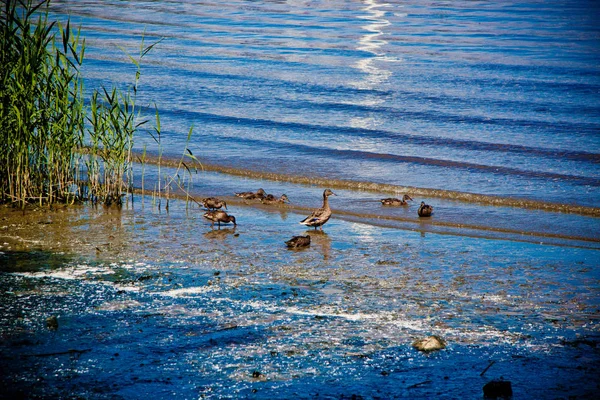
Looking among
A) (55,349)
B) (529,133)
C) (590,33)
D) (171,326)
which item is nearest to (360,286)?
(171,326)

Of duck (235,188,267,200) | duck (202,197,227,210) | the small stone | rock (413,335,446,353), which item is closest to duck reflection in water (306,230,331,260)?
duck (202,197,227,210)

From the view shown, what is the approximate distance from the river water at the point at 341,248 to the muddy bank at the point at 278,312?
0.08ft

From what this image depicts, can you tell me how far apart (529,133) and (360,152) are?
4.25 metres

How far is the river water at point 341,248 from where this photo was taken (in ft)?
18.9

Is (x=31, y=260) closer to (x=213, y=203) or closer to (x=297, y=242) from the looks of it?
(x=297, y=242)

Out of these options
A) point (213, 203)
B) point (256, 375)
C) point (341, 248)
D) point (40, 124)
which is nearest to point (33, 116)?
point (40, 124)

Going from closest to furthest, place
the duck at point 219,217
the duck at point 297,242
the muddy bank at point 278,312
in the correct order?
1. the muddy bank at point 278,312
2. the duck at point 297,242
3. the duck at point 219,217

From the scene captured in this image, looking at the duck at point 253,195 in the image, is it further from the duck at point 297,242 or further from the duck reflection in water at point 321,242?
the duck at point 297,242

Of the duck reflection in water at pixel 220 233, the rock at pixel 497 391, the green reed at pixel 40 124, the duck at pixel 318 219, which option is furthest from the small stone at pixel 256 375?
the green reed at pixel 40 124

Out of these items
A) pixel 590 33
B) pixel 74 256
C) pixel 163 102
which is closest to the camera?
pixel 74 256

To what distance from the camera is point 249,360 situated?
5840 millimetres

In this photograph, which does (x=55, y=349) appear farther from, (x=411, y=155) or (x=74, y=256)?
(x=411, y=155)

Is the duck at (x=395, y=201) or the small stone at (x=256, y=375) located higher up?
the duck at (x=395, y=201)

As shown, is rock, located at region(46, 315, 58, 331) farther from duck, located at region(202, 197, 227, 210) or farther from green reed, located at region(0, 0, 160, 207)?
duck, located at region(202, 197, 227, 210)
